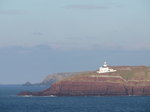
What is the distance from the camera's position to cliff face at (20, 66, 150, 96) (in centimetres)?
14938

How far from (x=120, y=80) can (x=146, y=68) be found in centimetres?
1651

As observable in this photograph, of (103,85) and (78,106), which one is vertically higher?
(103,85)

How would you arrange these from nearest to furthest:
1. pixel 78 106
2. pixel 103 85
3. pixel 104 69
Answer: pixel 78 106 < pixel 103 85 < pixel 104 69

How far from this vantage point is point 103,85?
492ft

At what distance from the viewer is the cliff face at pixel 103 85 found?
14938 centimetres

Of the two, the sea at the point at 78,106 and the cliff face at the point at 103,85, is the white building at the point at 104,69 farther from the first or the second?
the sea at the point at 78,106

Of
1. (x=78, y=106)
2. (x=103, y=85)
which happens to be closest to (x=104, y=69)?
(x=103, y=85)

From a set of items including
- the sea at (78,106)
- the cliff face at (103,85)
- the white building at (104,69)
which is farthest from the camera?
the white building at (104,69)

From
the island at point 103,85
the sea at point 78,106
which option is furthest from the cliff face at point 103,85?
the sea at point 78,106

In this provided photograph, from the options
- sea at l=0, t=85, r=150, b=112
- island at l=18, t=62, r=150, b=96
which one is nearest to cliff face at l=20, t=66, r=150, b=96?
island at l=18, t=62, r=150, b=96

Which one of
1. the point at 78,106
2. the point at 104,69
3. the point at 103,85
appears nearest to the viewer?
the point at 78,106

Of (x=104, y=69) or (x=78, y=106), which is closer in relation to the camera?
(x=78, y=106)

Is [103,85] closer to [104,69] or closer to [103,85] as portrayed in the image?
[103,85]

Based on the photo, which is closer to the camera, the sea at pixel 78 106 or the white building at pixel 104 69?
the sea at pixel 78 106
